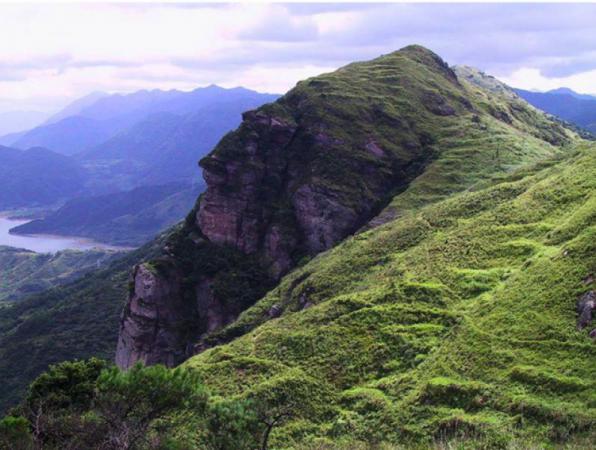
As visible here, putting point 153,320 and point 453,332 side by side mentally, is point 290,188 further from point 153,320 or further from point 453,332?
point 453,332

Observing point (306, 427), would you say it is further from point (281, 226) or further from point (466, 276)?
point (281, 226)

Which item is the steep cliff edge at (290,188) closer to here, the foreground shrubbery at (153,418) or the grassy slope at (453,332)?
the grassy slope at (453,332)

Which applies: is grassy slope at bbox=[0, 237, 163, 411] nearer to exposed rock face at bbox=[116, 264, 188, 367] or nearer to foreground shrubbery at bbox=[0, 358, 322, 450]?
exposed rock face at bbox=[116, 264, 188, 367]

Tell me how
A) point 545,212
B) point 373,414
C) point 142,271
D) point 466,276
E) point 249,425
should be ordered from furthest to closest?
point 142,271 → point 545,212 → point 466,276 → point 373,414 → point 249,425

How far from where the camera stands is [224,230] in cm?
9738

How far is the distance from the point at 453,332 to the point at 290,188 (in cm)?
5933

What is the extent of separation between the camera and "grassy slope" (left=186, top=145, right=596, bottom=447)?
34.8 meters

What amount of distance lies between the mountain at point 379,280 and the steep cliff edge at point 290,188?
1.12 feet

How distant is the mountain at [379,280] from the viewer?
121 ft

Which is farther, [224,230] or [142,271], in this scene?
[224,230]

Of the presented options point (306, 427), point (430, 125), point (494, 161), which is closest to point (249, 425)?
point (306, 427)

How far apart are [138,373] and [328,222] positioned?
182 feet

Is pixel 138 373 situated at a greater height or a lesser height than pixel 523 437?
greater

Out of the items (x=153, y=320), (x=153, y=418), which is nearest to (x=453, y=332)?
(x=153, y=418)
